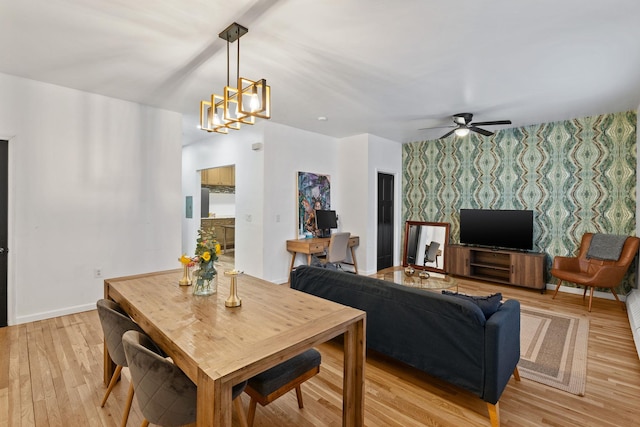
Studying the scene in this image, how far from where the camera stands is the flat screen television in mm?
4859

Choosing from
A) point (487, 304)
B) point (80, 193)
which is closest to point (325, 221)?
point (80, 193)

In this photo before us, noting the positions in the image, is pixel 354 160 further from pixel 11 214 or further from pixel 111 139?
pixel 11 214

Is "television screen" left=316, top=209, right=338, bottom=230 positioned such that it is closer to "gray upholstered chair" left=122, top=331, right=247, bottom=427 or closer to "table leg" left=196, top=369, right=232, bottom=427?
"gray upholstered chair" left=122, top=331, right=247, bottom=427

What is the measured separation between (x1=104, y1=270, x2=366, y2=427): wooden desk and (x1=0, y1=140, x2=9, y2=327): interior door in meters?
2.05

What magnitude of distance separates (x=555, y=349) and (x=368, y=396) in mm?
1974

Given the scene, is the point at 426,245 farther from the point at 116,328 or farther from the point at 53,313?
the point at 53,313

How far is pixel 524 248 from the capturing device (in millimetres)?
4867

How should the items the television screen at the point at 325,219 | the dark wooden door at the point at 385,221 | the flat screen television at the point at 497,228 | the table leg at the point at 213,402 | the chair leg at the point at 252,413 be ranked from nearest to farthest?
the table leg at the point at 213,402 < the chair leg at the point at 252,413 < the flat screen television at the point at 497,228 < the television screen at the point at 325,219 < the dark wooden door at the point at 385,221

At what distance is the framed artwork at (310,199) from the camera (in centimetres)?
537

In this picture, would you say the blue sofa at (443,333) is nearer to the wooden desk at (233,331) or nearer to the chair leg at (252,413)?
the wooden desk at (233,331)

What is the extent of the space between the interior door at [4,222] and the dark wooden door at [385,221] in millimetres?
5265

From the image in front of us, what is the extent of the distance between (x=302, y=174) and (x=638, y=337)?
4.50m

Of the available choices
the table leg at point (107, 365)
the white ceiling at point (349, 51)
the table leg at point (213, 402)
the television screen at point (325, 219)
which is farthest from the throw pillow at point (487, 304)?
the television screen at point (325, 219)

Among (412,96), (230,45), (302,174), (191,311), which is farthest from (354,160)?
(191,311)
